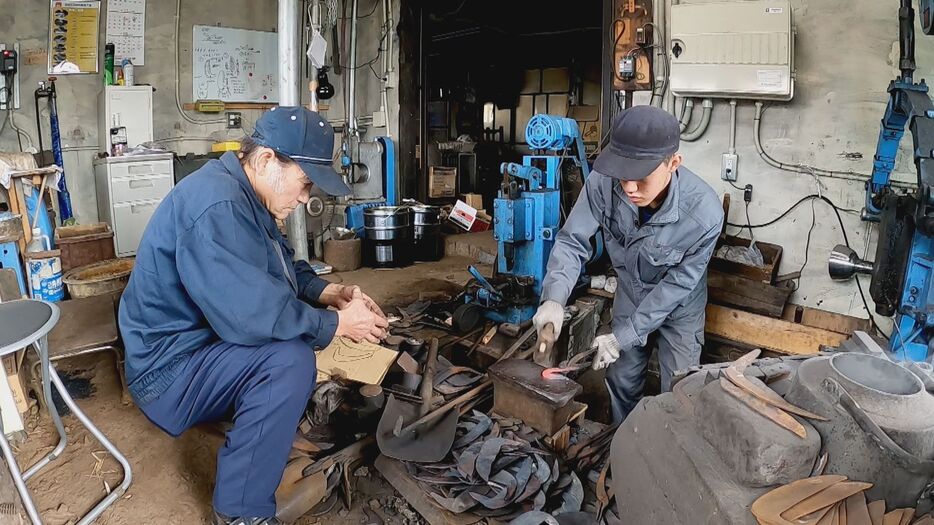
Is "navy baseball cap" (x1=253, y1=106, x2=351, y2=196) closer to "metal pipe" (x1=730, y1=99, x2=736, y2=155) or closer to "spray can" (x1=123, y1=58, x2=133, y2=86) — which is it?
"metal pipe" (x1=730, y1=99, x2=736, y2=155)

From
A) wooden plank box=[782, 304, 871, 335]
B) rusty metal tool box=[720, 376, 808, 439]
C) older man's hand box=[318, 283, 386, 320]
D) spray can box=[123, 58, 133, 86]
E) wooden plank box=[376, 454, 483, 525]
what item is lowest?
wooden plank box=[376, 454, 483, 525]

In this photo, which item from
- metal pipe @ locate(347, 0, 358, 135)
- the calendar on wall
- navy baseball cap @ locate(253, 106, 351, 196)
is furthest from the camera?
metal pipe @ locate(347, 0, 358, 135)

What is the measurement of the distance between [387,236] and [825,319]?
3168mm

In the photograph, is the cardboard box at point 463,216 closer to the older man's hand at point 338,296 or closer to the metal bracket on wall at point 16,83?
the older man's hand at point 338,296

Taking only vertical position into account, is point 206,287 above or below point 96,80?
below

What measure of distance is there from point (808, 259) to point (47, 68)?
17.8 ft

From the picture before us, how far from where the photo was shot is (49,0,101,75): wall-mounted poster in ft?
14.6

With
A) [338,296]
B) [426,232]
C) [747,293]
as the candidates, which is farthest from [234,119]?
[747,293]

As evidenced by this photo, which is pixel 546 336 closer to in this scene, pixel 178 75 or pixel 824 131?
pixel 824 131

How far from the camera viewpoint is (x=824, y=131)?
115 inches

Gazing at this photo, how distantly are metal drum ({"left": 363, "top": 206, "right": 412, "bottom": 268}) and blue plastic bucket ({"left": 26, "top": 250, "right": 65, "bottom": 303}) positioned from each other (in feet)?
7.94

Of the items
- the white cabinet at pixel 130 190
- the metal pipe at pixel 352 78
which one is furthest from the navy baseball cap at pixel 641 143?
the metal pipe at pixel 352 78

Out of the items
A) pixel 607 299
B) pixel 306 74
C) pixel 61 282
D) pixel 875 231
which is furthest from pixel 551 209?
pixel 306 74

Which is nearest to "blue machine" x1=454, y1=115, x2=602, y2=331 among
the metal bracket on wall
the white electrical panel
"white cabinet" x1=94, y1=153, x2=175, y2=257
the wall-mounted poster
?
the white electrical panel
